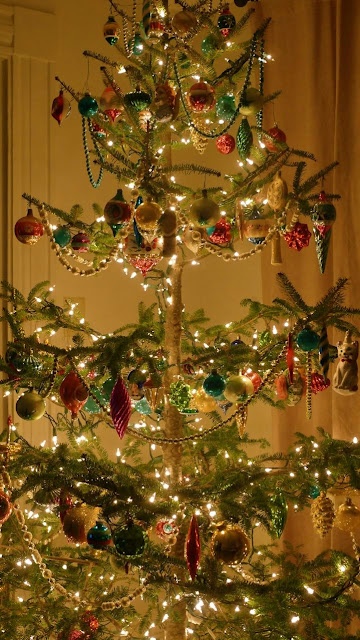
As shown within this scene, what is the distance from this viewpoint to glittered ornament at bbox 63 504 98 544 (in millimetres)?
1771

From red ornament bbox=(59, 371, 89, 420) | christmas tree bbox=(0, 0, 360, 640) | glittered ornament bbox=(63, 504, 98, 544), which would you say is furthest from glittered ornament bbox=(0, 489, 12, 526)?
red ornament bbox=(59, 371, 89, 420)

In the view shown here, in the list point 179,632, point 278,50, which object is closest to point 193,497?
point 179,632

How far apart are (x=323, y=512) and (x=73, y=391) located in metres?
0.62

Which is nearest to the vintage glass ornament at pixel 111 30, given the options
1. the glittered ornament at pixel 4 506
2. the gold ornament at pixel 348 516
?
the glittered ornament at pixel 4 506

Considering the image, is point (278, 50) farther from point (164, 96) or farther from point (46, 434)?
point (46, 434)

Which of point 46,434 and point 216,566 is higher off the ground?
point 46,434

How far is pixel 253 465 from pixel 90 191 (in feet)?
4.32

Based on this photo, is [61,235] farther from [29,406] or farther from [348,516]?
[348,516]

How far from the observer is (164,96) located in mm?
1828

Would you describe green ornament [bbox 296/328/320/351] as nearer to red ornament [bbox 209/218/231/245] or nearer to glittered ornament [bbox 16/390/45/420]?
red ornament [bbox 209/218/231/245]

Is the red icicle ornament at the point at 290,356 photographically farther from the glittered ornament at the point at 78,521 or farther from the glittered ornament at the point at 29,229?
the glittered ornament at the point at 29,229

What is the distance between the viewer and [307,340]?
67.9 inches

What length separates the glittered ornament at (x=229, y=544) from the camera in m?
1.74

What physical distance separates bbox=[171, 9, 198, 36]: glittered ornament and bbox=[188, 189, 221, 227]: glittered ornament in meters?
0.38
